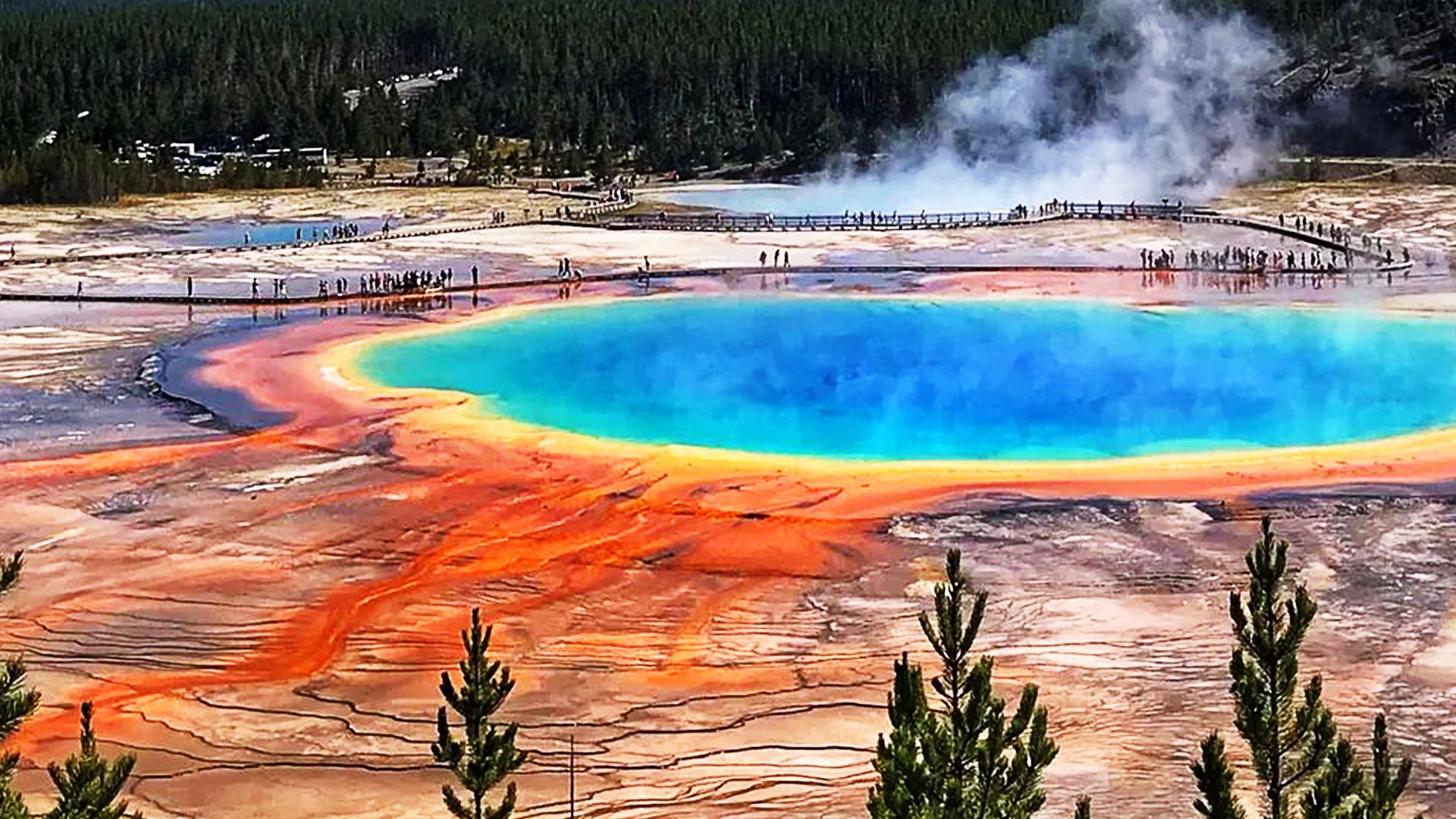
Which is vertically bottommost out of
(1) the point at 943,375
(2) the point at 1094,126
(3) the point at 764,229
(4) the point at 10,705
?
(1) the point at 943,375

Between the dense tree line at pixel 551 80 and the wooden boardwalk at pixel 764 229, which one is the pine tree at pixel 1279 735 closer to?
the wooden boardwalk at pixel 764 229

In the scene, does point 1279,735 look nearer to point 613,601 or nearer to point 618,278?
point 613,601

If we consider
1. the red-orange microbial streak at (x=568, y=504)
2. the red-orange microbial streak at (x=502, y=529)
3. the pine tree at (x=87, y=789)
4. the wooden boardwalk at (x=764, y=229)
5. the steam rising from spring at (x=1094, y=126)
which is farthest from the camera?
the steam rising from spring at (x=1094, y=126)

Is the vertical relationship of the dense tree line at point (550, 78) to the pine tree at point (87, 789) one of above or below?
above

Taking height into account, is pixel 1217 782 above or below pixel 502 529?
above

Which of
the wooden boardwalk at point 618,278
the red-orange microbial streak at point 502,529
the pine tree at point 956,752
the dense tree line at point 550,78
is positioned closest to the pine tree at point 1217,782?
the pine tree at point 956,752

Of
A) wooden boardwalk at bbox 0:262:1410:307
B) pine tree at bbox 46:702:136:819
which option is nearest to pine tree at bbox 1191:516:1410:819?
pine tree at bbox 46:702:136:819

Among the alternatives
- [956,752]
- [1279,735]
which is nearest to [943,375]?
[1279,735]
